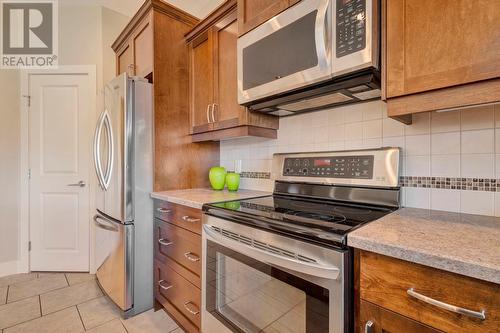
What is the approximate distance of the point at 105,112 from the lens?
6.67 feet

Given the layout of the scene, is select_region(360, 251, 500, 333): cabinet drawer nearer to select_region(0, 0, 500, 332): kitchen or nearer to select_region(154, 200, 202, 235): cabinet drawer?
select_region(0, 0, 500, 332): kitchen

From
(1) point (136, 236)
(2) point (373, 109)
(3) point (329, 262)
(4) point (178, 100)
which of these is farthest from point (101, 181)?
(2) point (373, 109)

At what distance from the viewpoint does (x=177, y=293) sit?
1688 millimetres

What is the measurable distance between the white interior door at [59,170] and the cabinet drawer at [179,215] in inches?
53.0

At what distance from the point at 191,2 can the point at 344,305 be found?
9.37ft

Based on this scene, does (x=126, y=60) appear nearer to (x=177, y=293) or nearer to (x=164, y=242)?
(x=164, y=242)

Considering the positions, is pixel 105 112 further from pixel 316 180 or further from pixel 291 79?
pixel 316 180

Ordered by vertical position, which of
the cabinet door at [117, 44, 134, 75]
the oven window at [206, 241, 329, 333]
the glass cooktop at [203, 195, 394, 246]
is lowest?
the oven window at [206, 241, 329, 333]

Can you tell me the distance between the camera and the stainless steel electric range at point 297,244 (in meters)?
0.85

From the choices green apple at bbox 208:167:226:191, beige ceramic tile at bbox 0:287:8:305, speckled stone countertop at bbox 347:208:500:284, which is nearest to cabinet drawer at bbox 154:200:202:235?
green apple at bbox 208:167:226:191

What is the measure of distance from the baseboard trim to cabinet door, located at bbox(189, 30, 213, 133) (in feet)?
7.87

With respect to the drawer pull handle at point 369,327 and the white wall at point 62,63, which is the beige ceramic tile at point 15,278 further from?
the drawer pull handle at point 369,327

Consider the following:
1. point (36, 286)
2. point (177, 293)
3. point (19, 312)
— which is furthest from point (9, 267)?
point (177, 293)

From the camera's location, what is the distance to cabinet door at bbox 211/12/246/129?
5.76 ft
